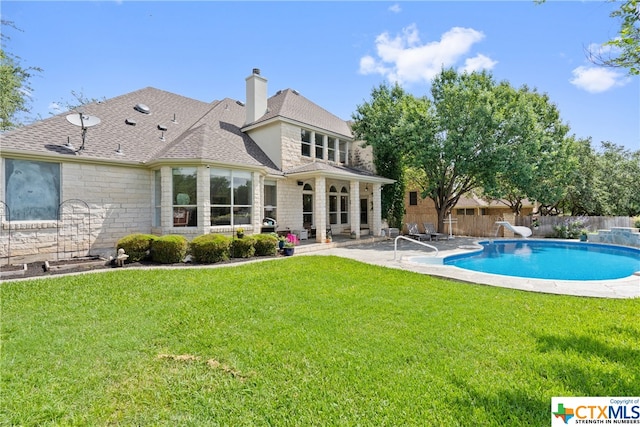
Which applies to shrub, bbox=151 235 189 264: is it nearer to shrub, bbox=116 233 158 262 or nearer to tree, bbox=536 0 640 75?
shrub, bbox=116 233 158 262

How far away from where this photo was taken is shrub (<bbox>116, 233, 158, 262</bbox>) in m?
9.64

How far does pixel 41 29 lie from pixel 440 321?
18.0 m

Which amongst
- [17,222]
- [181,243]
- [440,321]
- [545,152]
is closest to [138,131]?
[17,222]

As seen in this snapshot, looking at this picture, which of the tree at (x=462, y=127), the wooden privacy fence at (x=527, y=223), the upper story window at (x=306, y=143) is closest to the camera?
the tree at (x=462, y=127)

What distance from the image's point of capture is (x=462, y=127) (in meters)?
16.5

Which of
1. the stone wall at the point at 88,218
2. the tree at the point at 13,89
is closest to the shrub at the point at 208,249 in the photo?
the stone wall at the point at 88,218

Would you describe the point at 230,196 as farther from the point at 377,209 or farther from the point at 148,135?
the point at 377,209

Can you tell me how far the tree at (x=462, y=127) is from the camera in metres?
15.8

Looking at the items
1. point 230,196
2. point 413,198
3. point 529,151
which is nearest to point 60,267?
point 230,196

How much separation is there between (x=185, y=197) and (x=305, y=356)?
33.5 ft

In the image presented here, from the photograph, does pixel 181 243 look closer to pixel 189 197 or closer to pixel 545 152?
pixel 189 197

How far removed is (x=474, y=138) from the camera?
15.8 metres

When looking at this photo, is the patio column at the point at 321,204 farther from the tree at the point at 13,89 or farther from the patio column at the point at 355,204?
the tree at the point at 13,89

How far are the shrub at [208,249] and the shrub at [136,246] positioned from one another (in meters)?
1.50
